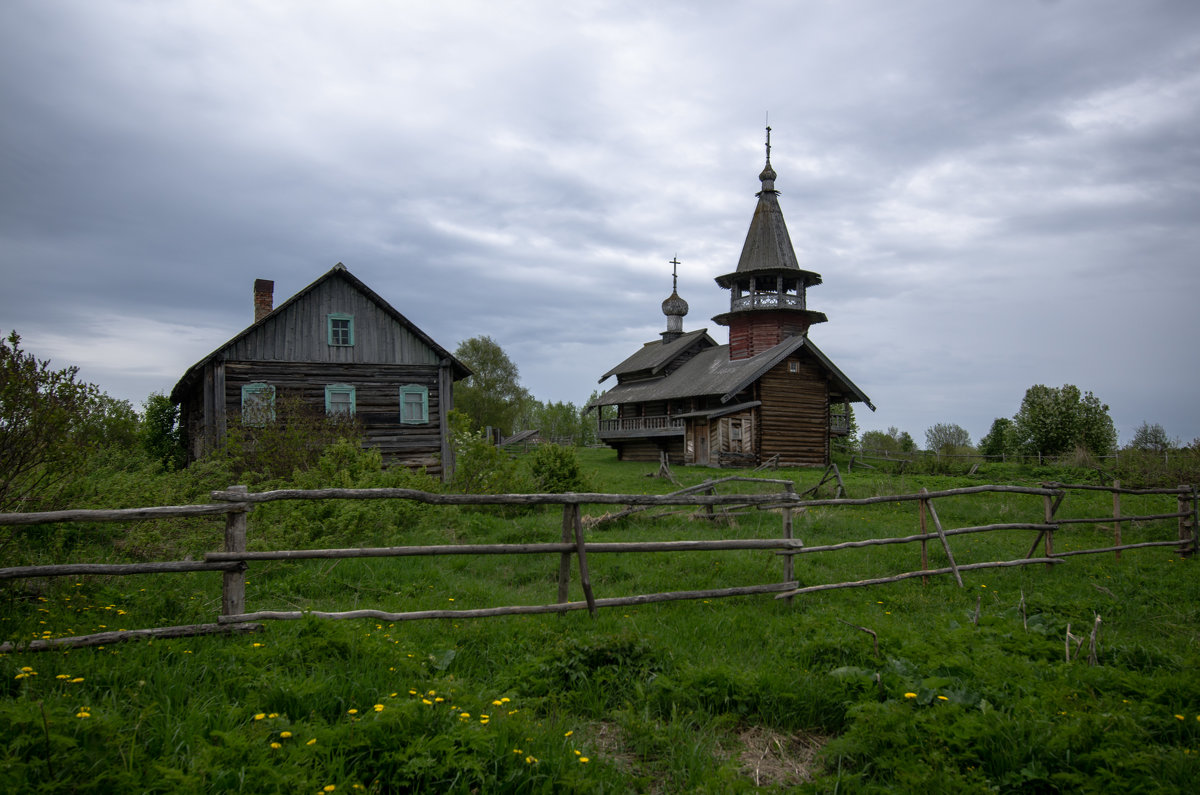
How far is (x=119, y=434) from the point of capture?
2322cm

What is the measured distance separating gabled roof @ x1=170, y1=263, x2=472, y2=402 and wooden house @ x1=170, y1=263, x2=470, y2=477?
1.3 inches

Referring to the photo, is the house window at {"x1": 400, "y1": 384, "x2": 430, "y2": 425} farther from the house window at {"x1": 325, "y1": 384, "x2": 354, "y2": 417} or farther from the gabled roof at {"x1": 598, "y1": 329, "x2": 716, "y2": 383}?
the gabled roof at {"x1": 598, "y1": 329, "x2": 716, "y2": 383}

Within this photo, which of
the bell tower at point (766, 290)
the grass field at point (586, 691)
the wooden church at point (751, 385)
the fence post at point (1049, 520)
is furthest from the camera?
the bell tower at point (766, 290)

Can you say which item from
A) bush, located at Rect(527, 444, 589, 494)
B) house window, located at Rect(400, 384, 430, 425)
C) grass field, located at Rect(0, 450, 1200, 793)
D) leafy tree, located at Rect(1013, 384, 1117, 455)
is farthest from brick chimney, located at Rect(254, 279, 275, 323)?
leafy tree, located at Rect(1013, 384, 1117, 455)

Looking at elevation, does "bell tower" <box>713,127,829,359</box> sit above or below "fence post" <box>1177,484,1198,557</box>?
above

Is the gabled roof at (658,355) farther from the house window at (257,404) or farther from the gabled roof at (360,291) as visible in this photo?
the house window at (257,404)

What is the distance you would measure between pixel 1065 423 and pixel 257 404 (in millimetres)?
42329

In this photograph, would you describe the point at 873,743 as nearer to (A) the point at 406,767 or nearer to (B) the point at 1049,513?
(A) the point at 406,767

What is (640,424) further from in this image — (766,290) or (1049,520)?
(1049,520)

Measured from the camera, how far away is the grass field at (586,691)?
3.69 meters

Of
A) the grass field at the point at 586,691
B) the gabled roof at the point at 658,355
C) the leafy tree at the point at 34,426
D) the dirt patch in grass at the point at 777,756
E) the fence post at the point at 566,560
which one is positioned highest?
the gabled roof at the point at 658,355

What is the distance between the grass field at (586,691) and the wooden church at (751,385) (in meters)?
22.3

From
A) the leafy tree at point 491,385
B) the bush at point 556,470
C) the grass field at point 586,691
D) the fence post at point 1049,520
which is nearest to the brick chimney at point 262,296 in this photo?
the bush at point 556,470

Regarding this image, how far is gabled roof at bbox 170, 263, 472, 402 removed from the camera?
1906 centimetres
